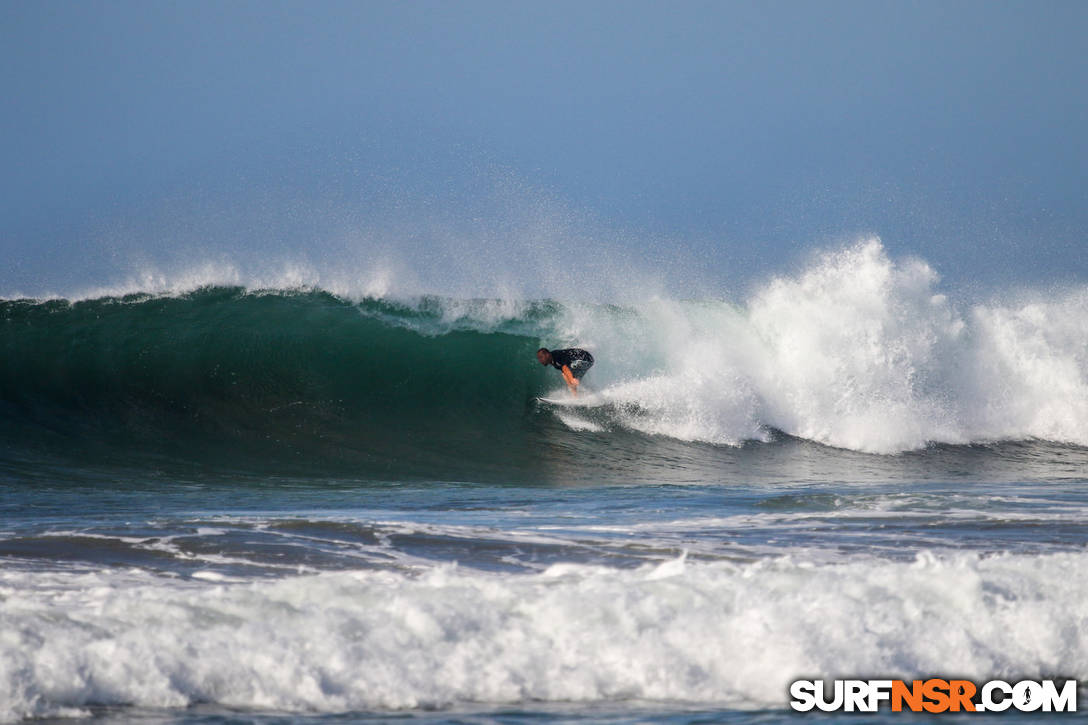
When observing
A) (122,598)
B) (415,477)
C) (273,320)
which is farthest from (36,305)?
(122,598)

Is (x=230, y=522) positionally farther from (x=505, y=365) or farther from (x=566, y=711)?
(x=505, y=365)

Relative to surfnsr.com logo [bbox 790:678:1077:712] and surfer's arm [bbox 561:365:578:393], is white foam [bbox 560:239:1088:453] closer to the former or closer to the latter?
surfer's arm [bbox 561:365:578:393]

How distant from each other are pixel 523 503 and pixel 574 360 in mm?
5610

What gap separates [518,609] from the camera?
448cm

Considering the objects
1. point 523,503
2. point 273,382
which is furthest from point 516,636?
point 273,382

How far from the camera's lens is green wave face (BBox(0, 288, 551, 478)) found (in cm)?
1156

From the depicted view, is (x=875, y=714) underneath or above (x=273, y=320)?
underneath

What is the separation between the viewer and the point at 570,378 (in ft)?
44.7

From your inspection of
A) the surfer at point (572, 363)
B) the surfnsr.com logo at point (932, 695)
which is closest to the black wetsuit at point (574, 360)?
the surfer at point (572, 363)

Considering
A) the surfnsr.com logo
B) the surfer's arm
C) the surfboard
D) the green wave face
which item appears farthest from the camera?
the surfboard

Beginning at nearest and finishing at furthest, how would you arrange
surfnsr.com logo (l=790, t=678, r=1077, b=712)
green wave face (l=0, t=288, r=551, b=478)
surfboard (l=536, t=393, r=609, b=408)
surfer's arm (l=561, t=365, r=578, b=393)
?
1. surfnsr.com logo (l=790, t=678, r=1077, b=712)
2. green wave face (l=0, t=288, r=551, b=478)
3. surfer's arm (l=561, t=365, r=578, b=393)
4. surfboard (l=536, t=393, r=609, b=408)

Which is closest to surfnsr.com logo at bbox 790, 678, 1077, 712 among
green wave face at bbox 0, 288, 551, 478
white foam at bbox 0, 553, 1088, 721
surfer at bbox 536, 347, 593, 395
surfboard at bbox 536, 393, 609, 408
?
white foam at bbox 0, 553, 1088, 721

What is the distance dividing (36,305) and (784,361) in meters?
10.3

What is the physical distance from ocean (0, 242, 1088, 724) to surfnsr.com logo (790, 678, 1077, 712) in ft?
0.32
